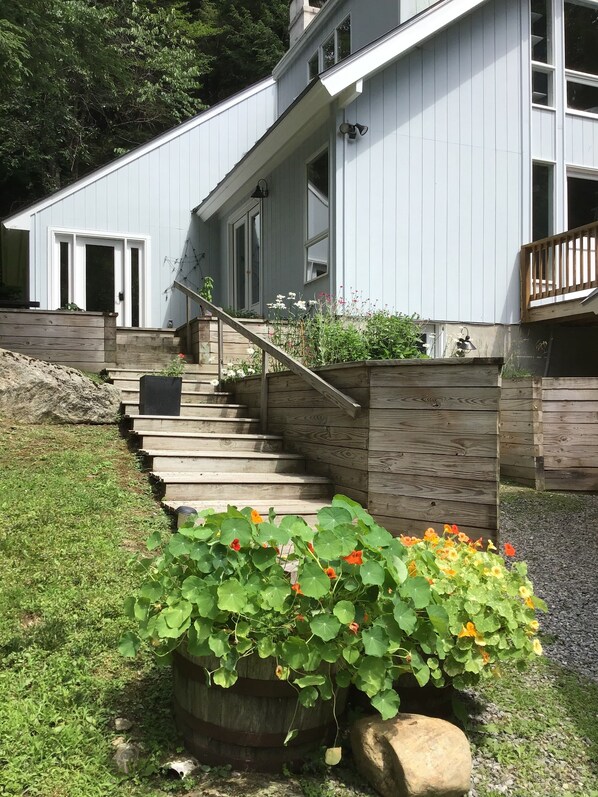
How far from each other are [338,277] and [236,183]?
3699mm

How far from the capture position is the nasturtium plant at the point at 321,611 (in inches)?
75.5

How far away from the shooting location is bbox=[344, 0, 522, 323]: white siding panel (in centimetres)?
846

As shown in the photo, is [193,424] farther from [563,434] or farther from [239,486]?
[563,434]

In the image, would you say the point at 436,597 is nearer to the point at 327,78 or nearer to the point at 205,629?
the point at 205,629

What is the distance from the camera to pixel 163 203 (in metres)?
12.4

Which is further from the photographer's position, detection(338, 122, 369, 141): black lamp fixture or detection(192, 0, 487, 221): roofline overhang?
Result: detection(338, 122, 369, 141): black lamp fixture

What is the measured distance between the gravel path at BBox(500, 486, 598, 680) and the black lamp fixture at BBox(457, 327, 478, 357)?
2.36 meters

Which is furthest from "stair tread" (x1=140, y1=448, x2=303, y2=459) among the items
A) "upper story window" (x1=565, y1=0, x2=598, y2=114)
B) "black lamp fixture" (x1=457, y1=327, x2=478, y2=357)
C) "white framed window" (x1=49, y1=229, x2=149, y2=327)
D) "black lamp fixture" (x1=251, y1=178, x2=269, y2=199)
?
"upper story window" (x1=565, y1=0, x2=598, y2=114)

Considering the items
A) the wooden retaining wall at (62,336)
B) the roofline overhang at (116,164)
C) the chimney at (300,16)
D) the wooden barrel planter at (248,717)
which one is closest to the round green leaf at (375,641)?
the wooden barrel planter at (248,717)

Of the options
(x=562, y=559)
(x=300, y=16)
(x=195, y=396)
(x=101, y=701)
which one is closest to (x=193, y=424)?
→ (x=195, y=396)

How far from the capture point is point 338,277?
8266mm

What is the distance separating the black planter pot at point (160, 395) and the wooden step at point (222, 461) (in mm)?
855

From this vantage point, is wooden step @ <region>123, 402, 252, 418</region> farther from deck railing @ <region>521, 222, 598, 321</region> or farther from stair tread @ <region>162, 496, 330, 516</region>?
deck railing @ <region>521, 222, 598, 321</region>

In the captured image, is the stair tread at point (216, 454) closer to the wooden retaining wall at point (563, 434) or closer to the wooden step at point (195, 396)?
the wooden step at point (195, 396)
